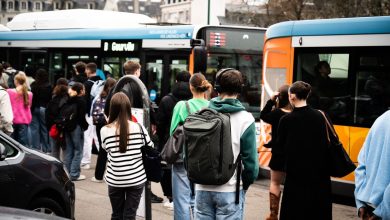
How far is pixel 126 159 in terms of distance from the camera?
608 cm

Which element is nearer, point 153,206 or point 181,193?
→ point 181,193

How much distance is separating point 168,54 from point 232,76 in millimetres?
8753

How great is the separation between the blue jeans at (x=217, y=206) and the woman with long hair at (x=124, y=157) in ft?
3.80

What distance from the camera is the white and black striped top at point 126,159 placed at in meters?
6.06

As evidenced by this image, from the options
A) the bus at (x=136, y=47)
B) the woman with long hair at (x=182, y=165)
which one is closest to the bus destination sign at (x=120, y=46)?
the bus at (x=136, y=47)

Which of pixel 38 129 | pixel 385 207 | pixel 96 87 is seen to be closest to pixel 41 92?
pixel 38 129

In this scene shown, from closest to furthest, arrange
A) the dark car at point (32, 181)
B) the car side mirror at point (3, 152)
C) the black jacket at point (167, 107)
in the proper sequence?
the car side mirror at point (3, 152) → the dark car at point (32, 181) → the black jacket at point (167, 107)

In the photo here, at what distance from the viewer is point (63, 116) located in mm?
10688

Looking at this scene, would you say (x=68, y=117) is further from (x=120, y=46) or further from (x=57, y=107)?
(x=120, y=46)

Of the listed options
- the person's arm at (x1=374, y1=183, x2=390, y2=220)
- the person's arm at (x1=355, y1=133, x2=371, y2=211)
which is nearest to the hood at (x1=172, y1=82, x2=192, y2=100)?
the person's arm at (x1=355, y1=133, x2=371, y2=211)

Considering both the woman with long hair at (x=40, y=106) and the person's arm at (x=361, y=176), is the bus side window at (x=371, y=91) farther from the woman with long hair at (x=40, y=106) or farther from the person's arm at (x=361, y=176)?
the woman with long hair at (x=40, y=106)

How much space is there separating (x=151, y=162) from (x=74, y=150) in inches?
201

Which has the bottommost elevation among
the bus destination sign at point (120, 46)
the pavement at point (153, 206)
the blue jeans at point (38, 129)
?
the pavement at point (153, 206)

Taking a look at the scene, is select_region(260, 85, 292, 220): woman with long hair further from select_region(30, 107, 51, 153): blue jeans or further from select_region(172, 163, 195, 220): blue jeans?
select_region(30, 107, 51, 153): blue jeans
